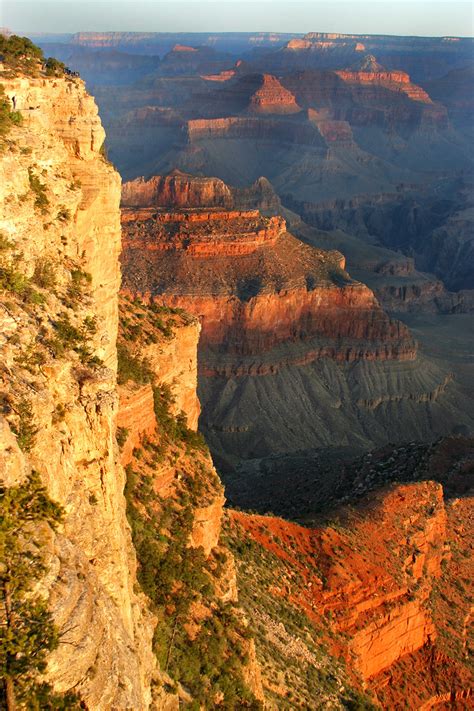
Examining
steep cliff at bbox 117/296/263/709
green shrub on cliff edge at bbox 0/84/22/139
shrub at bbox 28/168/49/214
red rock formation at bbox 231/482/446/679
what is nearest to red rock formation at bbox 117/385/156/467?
steep cliff at bbox 117/296/263/709

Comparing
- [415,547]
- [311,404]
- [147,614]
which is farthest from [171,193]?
[147,614]

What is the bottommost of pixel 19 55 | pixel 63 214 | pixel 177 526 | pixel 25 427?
pixel 177 526

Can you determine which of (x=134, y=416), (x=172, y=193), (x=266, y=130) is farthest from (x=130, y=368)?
(x=266, y=130)

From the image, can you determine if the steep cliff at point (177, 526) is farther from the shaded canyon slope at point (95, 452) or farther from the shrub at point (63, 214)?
the shrub at point (63, 214)

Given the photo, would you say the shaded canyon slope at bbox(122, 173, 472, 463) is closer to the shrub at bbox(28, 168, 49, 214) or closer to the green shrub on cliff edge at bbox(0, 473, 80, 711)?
the shrub at bbox(28, 168, 49, 214)

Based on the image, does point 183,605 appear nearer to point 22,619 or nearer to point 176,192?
A: point 22,619
